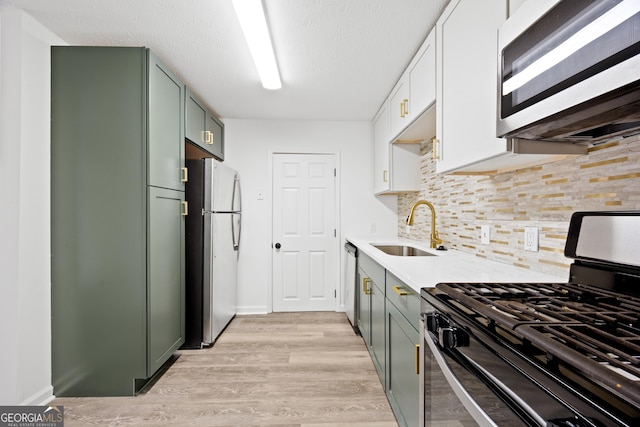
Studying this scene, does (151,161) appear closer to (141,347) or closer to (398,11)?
(141,347)

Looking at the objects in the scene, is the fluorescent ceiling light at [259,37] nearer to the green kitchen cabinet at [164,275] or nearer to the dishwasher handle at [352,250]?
the green kitchen cabinet at [164,275]

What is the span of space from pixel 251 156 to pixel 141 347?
2323mm

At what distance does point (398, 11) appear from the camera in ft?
5.66

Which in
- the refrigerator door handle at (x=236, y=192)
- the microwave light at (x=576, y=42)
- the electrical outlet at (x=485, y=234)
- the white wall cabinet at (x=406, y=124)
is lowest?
the electrical outlet at (x=485, y=234)

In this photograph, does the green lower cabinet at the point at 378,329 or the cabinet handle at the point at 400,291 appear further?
the green lower cabinet at the point at 378,329

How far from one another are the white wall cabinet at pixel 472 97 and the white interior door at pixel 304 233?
2.13 metres

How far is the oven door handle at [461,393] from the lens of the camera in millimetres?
640

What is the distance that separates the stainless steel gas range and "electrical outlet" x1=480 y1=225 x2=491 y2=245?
703 millimetres

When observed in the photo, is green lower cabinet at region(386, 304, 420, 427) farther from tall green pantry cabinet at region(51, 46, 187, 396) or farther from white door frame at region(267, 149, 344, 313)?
white door frame at region(267, 149, 344, 313)

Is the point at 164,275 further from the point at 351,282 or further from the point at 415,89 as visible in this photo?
the point at 415,89

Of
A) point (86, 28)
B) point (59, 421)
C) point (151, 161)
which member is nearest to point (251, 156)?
point (151, 161)

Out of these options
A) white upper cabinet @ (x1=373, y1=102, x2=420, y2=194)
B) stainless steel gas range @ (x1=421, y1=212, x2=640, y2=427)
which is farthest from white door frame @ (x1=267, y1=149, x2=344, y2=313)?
stainless steel gas range @ (x1=421, y1=212, x2=640, y2=427)
